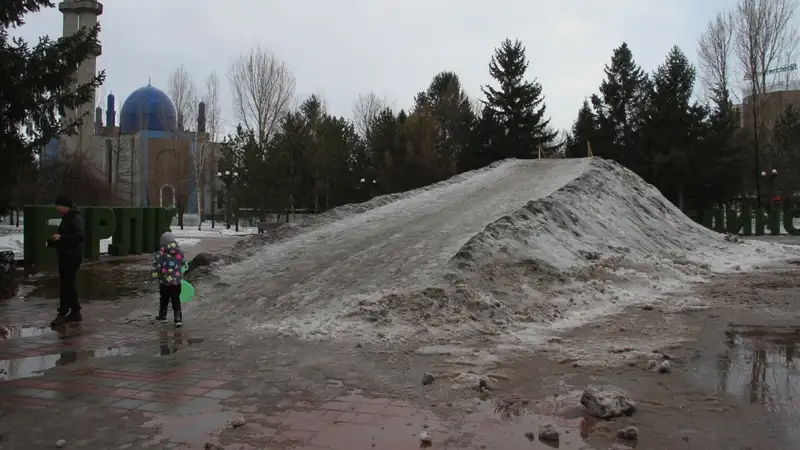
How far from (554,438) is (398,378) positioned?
1.67 m

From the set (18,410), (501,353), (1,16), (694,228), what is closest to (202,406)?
(18,410)

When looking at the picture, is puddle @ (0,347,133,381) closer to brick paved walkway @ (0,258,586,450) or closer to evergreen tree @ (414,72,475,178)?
brick paved walkway @ (0,258,586,450)

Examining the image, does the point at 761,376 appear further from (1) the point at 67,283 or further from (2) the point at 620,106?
(2) the point at 620,106

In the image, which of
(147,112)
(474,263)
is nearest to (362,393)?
(474,263)

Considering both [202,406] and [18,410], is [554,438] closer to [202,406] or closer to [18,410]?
[202,406]

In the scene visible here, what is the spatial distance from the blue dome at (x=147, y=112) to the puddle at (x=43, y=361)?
2054 inches

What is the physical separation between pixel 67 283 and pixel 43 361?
2.05 meters

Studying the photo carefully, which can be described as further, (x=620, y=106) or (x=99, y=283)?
(x=620, y=106)

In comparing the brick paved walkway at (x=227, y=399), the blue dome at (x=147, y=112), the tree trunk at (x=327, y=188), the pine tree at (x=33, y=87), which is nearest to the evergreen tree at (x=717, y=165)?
the tree trunk at (x=327, y=188)

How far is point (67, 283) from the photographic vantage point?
25.1 ft

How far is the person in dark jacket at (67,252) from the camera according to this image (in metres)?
7.51

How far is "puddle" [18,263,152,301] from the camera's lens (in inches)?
405

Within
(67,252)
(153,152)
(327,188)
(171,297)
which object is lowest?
(171,297)

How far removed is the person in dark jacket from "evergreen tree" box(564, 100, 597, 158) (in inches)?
1415
